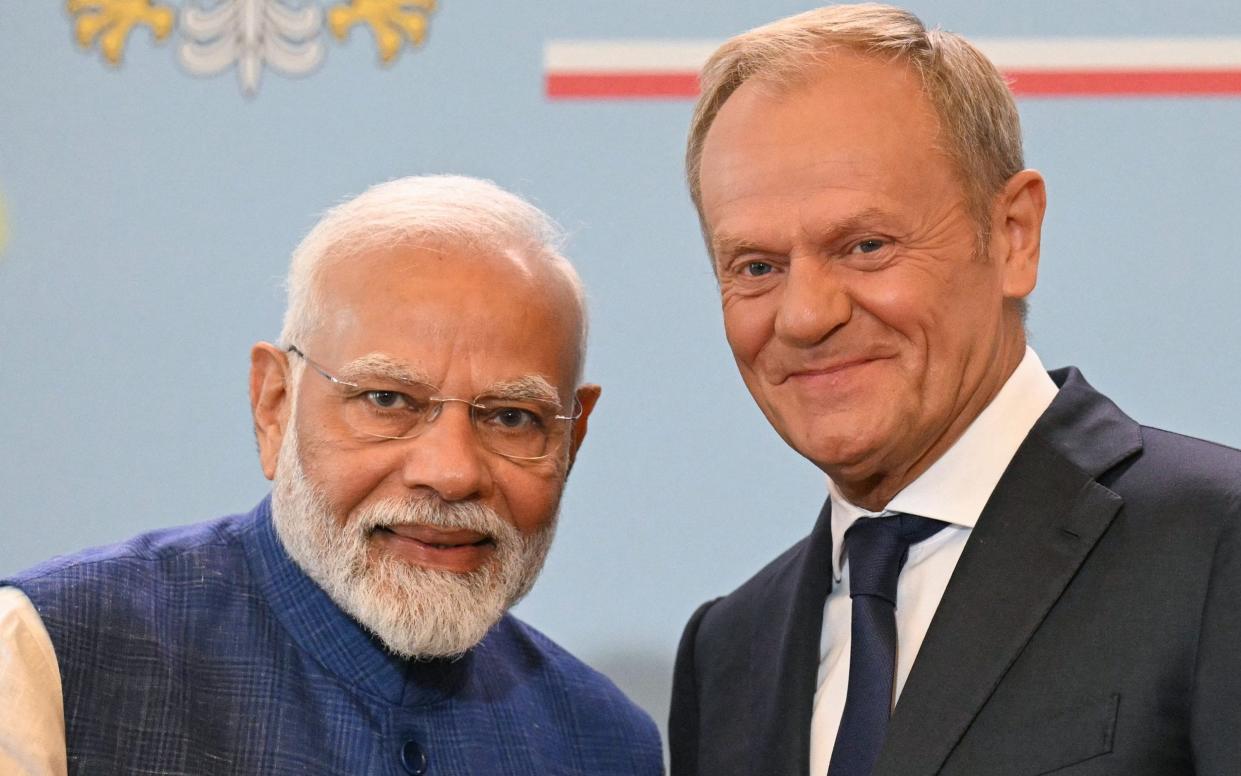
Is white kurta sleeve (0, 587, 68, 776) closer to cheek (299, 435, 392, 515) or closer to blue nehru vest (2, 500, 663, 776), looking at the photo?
blue nehru vest (2, 500, 663, 776)

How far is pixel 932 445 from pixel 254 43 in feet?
6.27

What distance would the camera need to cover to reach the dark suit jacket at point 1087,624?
199 centimetres

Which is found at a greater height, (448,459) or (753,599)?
(448,459)

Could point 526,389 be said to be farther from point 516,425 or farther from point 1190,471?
point 1190,471

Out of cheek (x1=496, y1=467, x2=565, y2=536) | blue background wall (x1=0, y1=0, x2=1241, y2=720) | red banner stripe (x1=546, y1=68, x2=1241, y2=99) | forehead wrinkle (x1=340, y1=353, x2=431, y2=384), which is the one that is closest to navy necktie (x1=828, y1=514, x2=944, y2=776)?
cheek (x1=496, y1=467, x2=565, y2=536)

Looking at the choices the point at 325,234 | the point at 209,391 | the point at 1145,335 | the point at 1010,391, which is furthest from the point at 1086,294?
the point at 209,391

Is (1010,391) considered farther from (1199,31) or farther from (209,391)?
(209,391)

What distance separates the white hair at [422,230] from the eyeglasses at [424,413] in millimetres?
139

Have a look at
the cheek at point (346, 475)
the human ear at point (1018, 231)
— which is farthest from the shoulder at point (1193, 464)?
the cheek at point (346, 475)

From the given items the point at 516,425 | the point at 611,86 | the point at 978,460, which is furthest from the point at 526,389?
the point at 611,86

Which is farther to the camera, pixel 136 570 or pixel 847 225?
pixel 136 570

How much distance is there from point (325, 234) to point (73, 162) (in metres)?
1.09

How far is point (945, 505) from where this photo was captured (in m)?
2.34

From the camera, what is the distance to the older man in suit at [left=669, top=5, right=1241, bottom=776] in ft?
6.81
